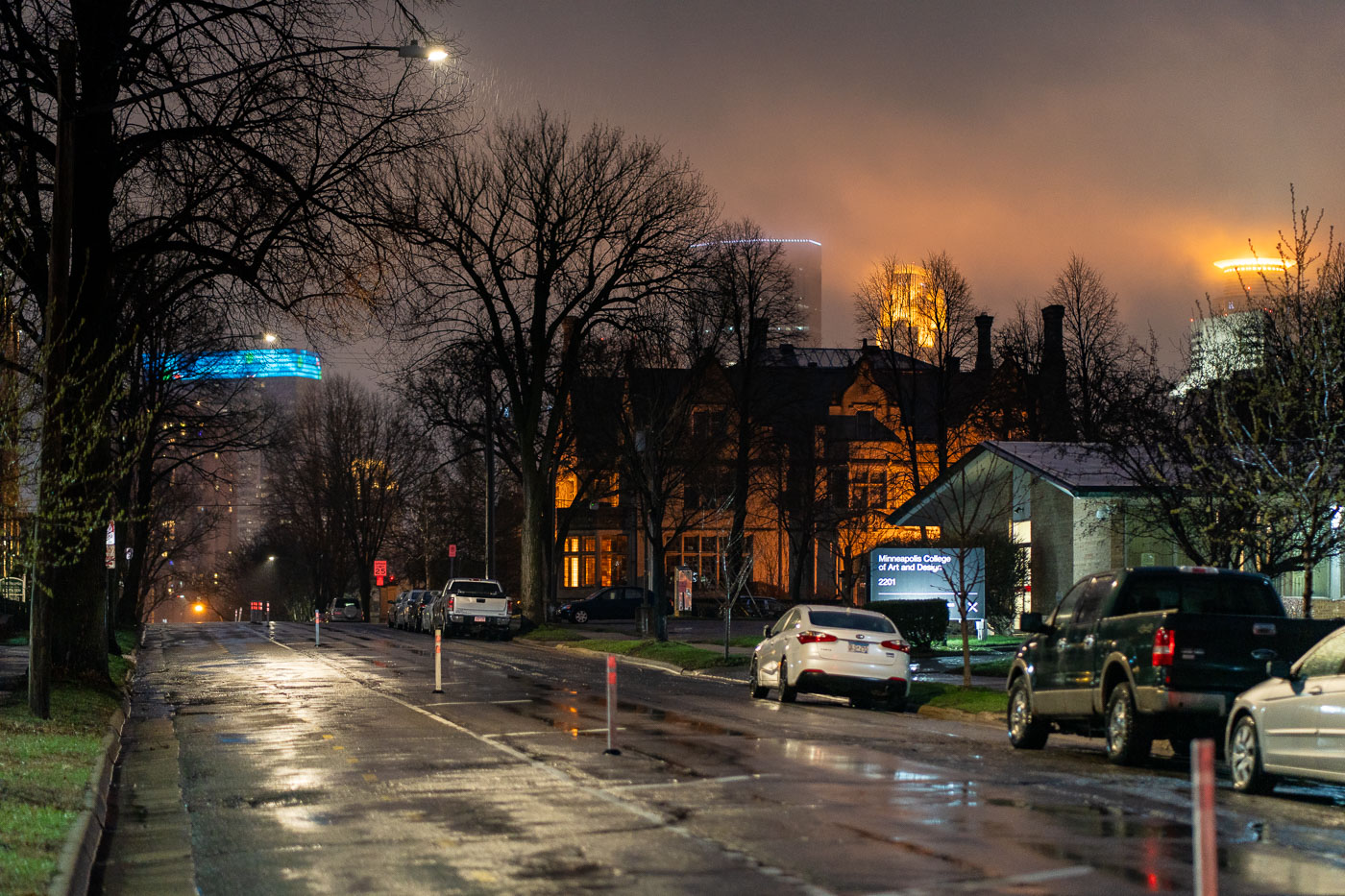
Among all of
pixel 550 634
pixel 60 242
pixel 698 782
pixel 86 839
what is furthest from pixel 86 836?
pixel 550 634

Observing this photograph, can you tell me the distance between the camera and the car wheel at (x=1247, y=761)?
12.8 m

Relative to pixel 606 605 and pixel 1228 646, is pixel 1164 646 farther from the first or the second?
pixel 606 605

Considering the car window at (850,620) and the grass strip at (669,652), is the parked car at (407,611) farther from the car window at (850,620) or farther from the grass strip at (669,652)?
the car window at (850,620)

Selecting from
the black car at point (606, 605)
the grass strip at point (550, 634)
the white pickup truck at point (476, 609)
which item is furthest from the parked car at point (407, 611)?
the grass strip at point (550, 634)

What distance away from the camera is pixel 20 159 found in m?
16.9

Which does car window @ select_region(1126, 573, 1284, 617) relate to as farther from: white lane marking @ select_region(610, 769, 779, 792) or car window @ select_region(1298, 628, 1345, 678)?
white lane marking @ select_region(610, 769, 779, 792)

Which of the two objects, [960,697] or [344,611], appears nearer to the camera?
[960,697]

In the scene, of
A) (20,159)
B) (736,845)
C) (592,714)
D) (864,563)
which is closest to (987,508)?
(864,563)

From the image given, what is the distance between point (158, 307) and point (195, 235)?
233 cm

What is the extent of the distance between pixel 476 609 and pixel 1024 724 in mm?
32515

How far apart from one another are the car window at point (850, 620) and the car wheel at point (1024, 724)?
540cm

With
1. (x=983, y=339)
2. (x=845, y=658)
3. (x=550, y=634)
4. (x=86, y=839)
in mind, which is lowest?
(x=550, y=634)

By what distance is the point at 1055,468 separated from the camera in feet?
126

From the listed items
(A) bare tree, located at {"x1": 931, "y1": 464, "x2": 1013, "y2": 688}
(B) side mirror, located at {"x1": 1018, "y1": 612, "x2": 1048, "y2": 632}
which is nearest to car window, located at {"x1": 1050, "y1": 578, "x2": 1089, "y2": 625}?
(B) side mirror, located at {"x1": 1018, "y1": 612, "x2": 1048, "y2": 632}
